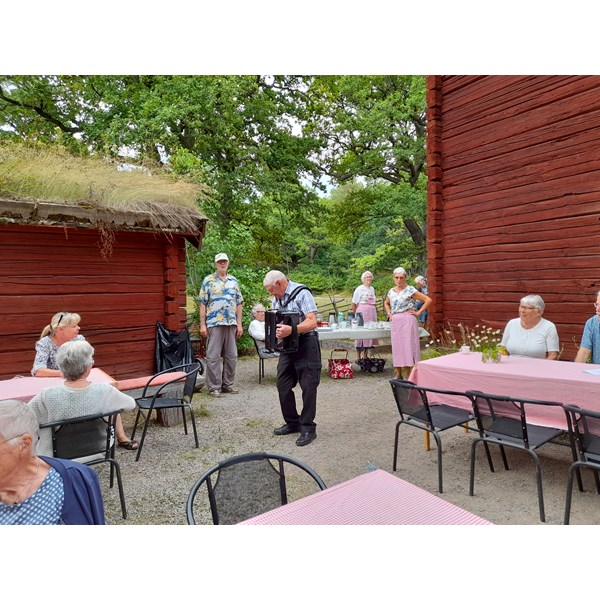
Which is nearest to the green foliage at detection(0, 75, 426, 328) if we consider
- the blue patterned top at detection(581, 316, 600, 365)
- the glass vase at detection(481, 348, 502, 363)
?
the glass vase at detection(481, 348, 502, 363)

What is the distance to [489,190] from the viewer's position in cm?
705

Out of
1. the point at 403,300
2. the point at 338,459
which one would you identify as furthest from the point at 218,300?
the point at 338,459

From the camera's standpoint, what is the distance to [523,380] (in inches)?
140

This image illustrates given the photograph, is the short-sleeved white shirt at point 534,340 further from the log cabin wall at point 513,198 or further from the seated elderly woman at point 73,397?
the seated elderly woman at point 73,397

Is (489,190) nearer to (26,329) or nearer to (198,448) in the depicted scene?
(198,448)

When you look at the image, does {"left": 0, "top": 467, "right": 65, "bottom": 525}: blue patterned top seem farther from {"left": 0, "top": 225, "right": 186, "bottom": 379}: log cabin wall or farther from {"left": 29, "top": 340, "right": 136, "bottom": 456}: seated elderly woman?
{"left": 0, "top": 225, "right": 186, "bottom": 379}: log cabin wall

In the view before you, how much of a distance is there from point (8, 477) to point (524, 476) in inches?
140

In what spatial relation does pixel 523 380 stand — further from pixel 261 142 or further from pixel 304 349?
pixel 261 142

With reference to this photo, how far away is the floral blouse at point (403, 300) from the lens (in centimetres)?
685

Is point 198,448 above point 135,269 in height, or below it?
below

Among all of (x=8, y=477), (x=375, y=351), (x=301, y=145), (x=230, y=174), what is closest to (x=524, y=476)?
(x=8, y=477)

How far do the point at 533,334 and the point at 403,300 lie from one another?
2544 millimetres

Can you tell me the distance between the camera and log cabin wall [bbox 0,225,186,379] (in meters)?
5.14

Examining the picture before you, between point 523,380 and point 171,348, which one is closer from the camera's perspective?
point 523,380
